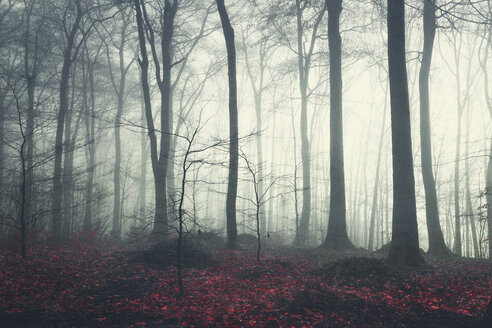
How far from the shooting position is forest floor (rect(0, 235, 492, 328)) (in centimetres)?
388

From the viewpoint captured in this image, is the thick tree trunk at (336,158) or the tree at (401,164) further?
the thick tree trunk at (336,158)

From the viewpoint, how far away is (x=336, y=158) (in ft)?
29.5

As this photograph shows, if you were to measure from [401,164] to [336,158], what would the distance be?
2905 millimetres

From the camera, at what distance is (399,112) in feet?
20.6

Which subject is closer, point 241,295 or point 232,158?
point 241,295

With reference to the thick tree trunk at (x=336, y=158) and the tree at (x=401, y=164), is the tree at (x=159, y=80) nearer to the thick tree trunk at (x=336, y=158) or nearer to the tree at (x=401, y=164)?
the thick tree trunk at (x=336, y=158)

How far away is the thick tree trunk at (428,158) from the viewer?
830cm

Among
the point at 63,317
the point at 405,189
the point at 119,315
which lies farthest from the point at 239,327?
the point at 405,189

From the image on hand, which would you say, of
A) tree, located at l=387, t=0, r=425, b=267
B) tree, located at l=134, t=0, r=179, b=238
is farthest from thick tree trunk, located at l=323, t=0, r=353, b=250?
tree, located at l=134, t=0, r=179, b=238

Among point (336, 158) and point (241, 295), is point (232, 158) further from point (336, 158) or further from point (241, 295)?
point (241, 295)

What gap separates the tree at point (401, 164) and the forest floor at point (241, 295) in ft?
1.72

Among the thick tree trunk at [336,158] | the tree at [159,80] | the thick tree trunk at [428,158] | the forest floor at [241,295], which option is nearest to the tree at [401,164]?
the forest floor at [241,295]

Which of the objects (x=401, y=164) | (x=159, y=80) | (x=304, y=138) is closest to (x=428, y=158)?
(x=401, y=164)

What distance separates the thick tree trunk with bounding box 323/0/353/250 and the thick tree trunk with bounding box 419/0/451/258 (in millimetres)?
2363
